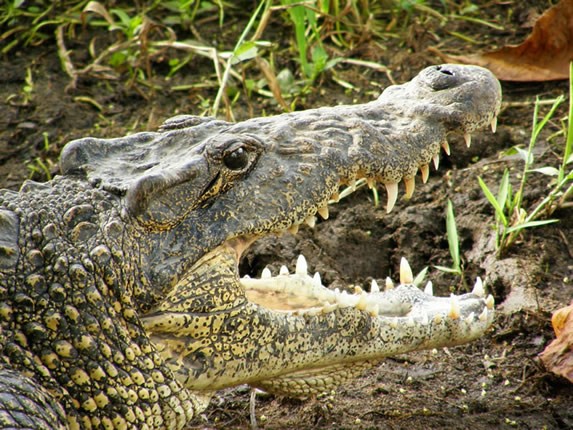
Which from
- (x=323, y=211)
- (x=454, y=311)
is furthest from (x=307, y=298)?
(x=454, y=311)

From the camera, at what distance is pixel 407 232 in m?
4.83

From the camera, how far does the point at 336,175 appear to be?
3502 mm

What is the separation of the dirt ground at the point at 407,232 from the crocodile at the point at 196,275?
32 centimetres

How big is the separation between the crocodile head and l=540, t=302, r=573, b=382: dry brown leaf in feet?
1.11

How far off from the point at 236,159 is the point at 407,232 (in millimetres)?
1743

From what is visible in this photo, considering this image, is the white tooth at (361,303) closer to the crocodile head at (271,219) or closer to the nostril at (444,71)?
the crocodile head at (271,219)

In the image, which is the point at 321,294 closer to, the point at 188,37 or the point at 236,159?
the point at 236,159

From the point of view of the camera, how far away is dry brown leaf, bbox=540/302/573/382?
12.3ft

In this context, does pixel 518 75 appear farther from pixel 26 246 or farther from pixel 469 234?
pixel 26 246

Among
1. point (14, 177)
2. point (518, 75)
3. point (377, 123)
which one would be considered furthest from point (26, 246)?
point (518, 75)

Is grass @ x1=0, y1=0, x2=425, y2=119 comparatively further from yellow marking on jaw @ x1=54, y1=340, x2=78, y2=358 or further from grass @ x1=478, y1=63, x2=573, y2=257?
yellow marking on jaw @ x1=54, y1=340, x2=78, y2=358

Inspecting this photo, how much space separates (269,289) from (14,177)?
2.46 m

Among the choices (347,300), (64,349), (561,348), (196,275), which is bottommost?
(561,348)

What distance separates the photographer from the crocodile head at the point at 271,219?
3.23 meters
